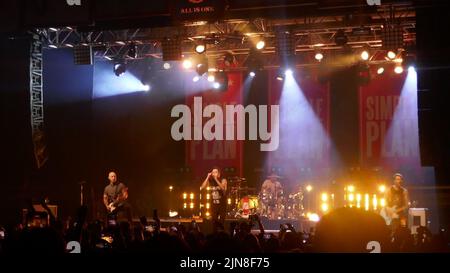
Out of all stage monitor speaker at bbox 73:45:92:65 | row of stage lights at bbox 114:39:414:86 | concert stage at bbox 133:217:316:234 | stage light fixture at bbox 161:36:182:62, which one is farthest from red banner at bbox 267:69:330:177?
stage monitor speaker at bbox 73:45:92:65

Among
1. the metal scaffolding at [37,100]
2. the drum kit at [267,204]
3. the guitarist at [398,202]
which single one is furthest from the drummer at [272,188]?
the metal scaffolding at [37,100]

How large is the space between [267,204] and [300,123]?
2.94 meters

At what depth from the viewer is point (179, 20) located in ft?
33.1

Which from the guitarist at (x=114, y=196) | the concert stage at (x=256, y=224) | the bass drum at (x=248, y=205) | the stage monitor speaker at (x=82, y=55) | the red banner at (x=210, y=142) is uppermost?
the stage monitor speaker at (x=82, y=55)

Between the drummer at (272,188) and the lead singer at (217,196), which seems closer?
the lead singer at (217,196)

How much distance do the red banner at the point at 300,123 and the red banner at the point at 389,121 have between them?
1.07 meters

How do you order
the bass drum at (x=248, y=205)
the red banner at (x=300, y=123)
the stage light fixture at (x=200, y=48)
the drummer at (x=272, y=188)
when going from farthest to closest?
the red banner at (x=300, y=123), the drummer at (x=272, y=188), the bass drum at (x=248, y=205), the stage light fixture at (x=200, y=48)

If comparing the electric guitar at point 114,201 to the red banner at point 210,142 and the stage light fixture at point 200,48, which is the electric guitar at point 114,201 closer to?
the stage light fixture at point 200,48

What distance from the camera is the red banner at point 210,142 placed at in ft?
55.4

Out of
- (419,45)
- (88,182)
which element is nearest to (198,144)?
(88,182)

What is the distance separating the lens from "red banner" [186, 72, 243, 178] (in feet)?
55.4

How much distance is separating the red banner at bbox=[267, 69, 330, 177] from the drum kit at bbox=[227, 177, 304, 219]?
125 cm

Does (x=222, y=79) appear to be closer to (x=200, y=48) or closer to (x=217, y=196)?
(x=200, y=48)

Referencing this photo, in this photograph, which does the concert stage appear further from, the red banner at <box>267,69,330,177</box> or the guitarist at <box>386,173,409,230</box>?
the red banner at <box>267,69,330,177</box>
